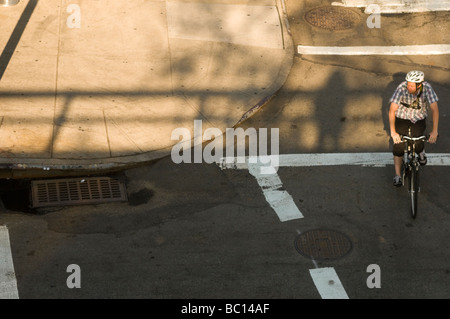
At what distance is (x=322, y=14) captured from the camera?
17.5 m

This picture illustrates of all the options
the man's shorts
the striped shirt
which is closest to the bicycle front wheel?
the man's shorts

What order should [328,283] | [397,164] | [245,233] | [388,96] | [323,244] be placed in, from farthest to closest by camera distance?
1. [388,96]
2. [397,164]
3. [245,233]
4. [323,244]
5. [328,283]

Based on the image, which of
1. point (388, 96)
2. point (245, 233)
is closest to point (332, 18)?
point (388, 96)

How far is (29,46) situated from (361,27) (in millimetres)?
6787

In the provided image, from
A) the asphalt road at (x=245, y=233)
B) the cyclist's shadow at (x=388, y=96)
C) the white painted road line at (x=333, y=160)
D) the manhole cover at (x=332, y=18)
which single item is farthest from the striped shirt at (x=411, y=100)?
the manhole cover at (x=332, y=18)

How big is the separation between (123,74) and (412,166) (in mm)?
5913

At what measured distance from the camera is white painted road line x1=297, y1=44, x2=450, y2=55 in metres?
16.0

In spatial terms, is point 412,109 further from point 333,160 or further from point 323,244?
point 323,244

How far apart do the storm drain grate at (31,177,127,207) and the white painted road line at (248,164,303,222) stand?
6.72 ft

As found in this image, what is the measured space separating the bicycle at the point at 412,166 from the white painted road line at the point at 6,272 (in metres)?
5.41

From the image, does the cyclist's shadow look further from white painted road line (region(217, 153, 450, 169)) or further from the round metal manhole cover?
the round metal manhole cover

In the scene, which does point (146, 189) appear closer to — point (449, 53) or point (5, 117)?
point (5, 117)

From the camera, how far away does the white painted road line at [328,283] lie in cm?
972

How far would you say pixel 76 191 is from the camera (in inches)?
470
